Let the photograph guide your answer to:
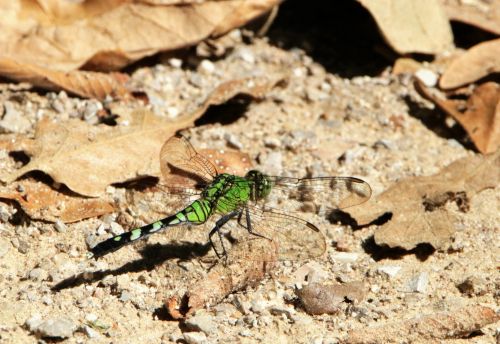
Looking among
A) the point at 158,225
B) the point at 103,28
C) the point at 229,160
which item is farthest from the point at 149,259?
the point at 103,28

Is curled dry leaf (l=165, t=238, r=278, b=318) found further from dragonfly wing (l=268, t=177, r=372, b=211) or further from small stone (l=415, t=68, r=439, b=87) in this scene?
small stone (l=415, t=68, r=439, b=87)

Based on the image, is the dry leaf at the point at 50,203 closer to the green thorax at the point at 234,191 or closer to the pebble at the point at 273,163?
the green thorax at the point at 234,191

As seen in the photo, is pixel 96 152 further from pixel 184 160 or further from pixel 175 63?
pixel 175 63

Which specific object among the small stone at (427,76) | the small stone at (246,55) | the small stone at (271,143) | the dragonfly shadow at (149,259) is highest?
the small stone at (427,76)

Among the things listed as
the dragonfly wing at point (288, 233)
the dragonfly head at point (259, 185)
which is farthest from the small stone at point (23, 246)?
the dragonfly head at point (259, 185)

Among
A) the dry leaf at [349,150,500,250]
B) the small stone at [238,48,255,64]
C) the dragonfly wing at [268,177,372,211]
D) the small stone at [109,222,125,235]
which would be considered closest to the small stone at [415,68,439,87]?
the dry leaf at [349,150,500,250]

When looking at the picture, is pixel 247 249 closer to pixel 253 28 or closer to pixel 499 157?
pixel 499 157
